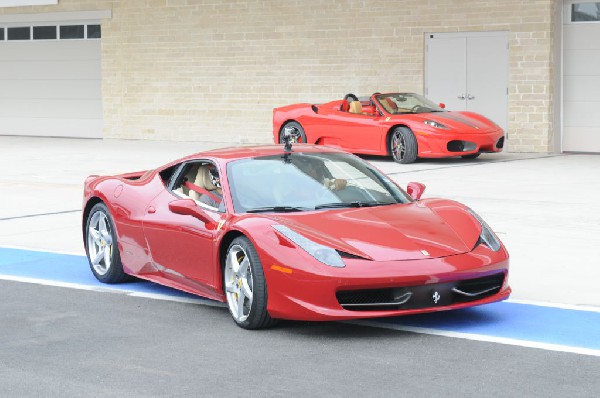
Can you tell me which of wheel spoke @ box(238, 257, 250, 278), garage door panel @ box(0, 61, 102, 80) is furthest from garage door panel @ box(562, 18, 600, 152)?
wheel spoke @ box(238, 257, 250, 278)

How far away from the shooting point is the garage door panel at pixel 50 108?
3012cm

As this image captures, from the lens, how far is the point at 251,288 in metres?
7.61

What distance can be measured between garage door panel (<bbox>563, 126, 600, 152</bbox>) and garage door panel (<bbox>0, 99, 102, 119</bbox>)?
38.3ft

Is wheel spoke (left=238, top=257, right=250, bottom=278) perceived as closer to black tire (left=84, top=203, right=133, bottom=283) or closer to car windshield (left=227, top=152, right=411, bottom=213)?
car windshield (left=227, top=152, right=411, bottom=213)

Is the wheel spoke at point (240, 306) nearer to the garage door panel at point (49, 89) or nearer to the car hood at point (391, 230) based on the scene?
the car hood at point (391, 230)

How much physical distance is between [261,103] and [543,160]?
7.55m

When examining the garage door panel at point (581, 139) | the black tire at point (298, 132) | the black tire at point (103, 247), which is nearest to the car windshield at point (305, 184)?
the black tire at point (103, 247)

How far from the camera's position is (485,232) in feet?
26.4

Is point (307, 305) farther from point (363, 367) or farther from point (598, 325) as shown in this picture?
point (598, 325)

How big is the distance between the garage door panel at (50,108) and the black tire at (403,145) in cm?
1078

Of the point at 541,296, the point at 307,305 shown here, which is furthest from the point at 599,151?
the point at 307,305

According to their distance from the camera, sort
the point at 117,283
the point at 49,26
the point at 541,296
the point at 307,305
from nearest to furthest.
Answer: the point at 307,305, the point at 541,296, the point at 117,283, the point at 49,26

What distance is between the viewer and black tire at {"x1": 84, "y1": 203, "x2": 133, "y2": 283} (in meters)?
9.38

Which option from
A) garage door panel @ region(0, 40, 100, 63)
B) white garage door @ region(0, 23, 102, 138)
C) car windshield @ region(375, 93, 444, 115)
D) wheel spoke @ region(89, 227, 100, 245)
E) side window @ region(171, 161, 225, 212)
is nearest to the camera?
side window @ region(171, 161, 225, 212)
